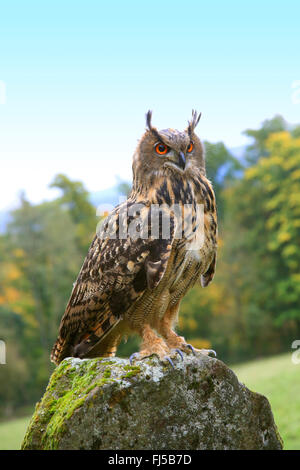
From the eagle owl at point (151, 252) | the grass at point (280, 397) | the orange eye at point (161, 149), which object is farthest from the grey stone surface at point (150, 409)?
the grass at point (280, 397)

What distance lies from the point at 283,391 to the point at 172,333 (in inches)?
363

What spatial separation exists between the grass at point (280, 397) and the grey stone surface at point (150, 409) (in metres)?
5.71

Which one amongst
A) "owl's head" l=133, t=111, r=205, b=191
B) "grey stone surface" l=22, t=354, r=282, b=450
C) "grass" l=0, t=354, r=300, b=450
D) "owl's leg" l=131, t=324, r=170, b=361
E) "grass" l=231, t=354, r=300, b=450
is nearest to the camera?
"grey stone surface" l=22, t=354, r=282, b=450

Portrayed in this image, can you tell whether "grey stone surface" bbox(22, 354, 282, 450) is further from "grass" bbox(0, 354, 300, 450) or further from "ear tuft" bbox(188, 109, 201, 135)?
"grass" bbox(0, 354, 300, 450)

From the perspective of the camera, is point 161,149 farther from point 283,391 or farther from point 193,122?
point 283,391

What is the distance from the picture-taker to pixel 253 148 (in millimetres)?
26375

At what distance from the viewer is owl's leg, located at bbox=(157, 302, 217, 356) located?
3.12 metres

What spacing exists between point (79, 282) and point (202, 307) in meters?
17.4

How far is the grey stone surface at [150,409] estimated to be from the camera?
2.67 meters

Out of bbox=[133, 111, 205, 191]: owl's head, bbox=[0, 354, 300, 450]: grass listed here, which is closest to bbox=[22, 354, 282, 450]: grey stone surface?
bbox=[133, 111, 205, 191]: owl's head

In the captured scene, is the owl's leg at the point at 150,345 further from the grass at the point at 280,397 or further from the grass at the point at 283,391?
the grass at the point at 280,397

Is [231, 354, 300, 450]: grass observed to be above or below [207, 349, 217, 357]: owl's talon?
above

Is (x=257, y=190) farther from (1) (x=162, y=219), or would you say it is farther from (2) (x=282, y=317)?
(1) (x=162, y=219)

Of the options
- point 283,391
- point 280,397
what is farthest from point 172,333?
point 283,391
